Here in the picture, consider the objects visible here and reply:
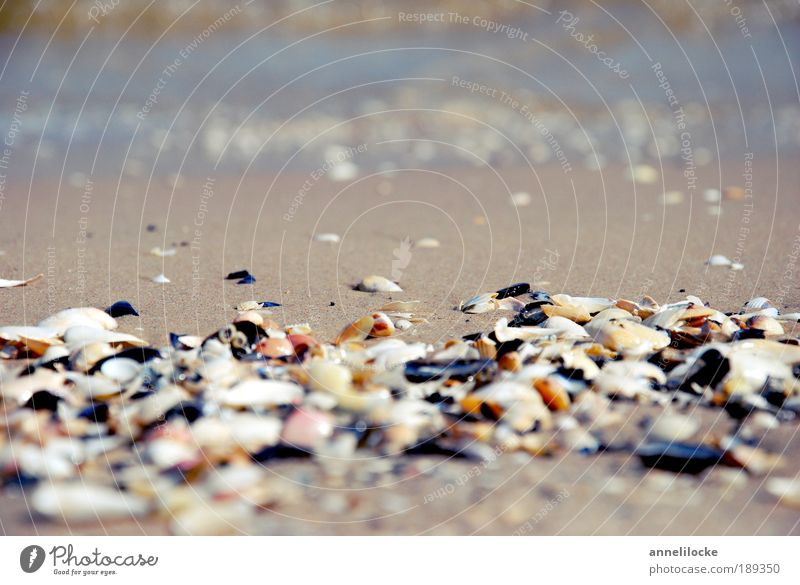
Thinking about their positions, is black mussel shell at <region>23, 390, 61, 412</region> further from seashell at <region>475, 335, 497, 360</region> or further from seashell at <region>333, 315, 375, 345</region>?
seashell at <region>475, 335, 497, 360</region>

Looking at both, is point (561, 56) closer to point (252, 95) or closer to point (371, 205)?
point (252, 95)

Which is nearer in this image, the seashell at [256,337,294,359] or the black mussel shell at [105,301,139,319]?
the seashell at [256,337,294,359]

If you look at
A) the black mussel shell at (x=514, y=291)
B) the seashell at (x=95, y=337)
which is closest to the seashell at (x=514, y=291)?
the black mussel shell at (x=514, y=291)

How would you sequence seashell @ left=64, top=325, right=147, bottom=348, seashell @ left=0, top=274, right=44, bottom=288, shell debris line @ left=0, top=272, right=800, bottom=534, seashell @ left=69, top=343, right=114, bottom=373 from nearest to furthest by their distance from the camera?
shell debris line @ left=0, top=272, right=800, bottom=534 → seashell @ left=69, top=343, right=114, bottom=373 → seashell @ left=64, top=325, right=147, bottom=348 → seashell @ left=0, top=274, right=44, bottom=288

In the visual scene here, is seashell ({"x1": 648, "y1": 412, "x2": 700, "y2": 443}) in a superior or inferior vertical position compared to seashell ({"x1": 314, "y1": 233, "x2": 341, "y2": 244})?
inferior

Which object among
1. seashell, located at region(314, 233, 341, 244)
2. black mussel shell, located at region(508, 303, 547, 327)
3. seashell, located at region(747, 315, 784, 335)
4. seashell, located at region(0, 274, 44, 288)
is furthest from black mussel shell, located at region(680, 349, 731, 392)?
seashell, located at region(0, 274, 44, 288)

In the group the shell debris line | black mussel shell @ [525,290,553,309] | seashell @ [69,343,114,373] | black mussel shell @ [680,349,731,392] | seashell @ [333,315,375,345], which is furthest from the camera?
black mussel shell @ [525,290,553,309]
